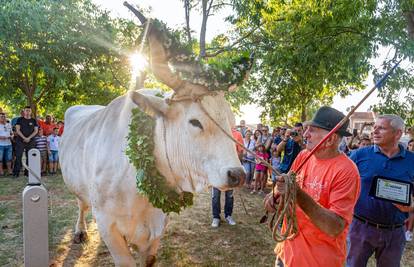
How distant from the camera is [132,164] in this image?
279 cm

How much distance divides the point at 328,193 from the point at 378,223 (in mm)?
1566

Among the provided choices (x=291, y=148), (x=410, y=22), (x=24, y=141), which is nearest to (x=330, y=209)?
(x=291, y=148)

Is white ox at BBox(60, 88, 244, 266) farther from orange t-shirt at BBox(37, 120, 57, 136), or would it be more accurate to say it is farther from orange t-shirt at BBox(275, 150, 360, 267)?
orange t-shirt at BBox(37, 120, 57, 136)

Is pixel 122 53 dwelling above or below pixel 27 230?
above

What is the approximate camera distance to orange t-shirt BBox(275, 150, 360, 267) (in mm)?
2125

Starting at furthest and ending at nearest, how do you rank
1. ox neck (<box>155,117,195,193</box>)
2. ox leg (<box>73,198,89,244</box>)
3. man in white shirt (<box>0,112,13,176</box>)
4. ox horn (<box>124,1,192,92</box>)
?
man in white shirt (<box>0,112,13,176</box>), ox leg (<box>73,198,89,244</box>), ox neck (<box>155,117,195,193</box>), ox horn (<box>124,1,192,92</box>)

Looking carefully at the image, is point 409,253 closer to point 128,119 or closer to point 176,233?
point 176,233

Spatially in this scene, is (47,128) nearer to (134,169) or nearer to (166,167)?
(134,169)

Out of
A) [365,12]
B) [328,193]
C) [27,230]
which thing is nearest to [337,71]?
[365,12]

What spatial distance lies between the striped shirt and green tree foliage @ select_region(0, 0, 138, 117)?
2.51 meters

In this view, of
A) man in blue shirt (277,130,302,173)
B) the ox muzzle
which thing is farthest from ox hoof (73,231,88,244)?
man in blue shirt (277,130,302,173)

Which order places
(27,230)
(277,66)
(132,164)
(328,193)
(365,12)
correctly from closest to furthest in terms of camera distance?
(27,230) < (328,193) < (132,164) < (365,12) < (277,66)

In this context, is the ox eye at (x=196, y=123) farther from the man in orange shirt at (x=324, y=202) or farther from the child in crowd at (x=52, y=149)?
the child in crowd at (x=52, y=149)

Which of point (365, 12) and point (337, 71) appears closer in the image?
point (365, 12)
